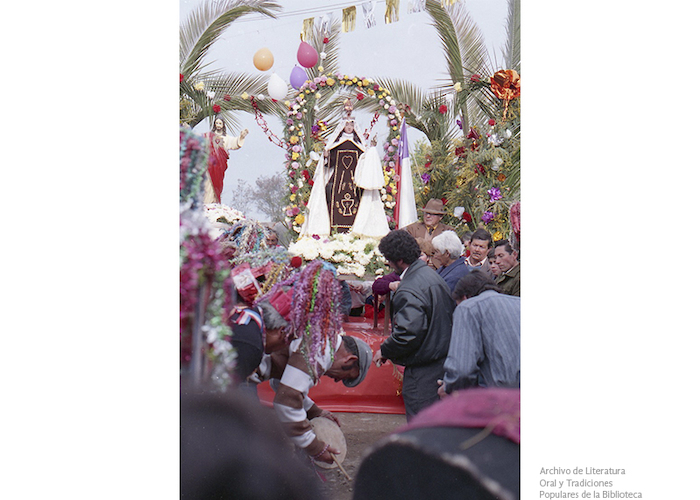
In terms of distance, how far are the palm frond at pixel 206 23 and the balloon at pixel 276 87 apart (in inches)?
15.3

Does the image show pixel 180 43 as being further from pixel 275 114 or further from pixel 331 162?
pixel 331 162

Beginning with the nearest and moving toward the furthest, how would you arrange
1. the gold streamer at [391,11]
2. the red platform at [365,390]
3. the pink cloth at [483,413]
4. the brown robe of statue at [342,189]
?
1. the pink cloth at [483,413]
2. the red platform at [365,390]
3. the gold streamer at [391,11]
4. the brown robe of statue at [342,189]

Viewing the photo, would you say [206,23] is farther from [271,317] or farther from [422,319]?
[422,319]

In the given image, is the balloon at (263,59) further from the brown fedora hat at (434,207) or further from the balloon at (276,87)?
the brown fedora hat at (434,207)

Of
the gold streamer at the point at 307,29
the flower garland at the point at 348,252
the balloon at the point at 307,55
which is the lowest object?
the flower garland at the point at 348,252

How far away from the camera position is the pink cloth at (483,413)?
78.5 inches

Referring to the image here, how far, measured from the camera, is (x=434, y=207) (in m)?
3.84

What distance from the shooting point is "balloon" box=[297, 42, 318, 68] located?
3350 mm

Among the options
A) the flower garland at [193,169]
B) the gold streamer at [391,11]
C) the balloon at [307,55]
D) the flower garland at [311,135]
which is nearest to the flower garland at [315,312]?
the flower garland at [193,169]

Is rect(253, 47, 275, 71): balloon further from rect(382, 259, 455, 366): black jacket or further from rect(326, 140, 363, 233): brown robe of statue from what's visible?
rect(382, 259, 455, 366): black jacket

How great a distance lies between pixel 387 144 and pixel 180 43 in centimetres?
148

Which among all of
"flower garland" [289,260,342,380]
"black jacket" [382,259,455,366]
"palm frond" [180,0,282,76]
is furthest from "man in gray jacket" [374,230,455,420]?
"palm frond" [180,0,282,76]

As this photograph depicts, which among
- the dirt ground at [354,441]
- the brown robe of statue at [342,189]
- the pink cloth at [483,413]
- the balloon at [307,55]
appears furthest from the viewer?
the brown robe of statue at [342,189]
